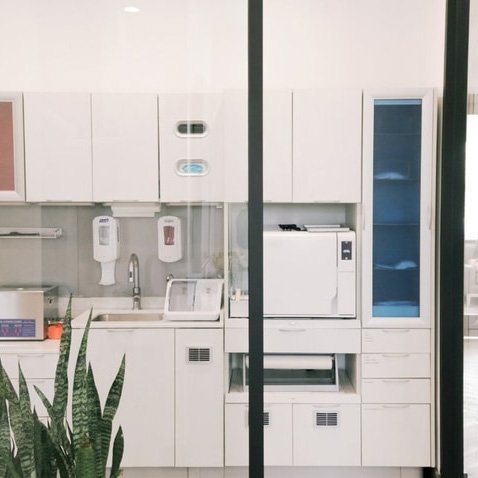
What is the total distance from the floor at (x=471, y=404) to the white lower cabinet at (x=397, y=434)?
249 mm

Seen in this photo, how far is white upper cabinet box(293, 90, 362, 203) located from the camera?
9.43 feet

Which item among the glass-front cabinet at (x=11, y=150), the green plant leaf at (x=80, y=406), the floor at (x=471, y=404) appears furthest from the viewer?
the floor at (x=471, y=404)

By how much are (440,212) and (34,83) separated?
1.71m

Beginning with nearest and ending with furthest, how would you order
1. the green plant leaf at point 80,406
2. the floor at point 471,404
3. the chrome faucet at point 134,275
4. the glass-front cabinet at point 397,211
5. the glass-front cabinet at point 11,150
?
1. the green plant leaf at point 80,406
2. the glass-front cabinet at point 11,150
3. the chrome faucet at point 134,275
4. the floor at point 471,404
5. the glass-front cabinet at point 397,211

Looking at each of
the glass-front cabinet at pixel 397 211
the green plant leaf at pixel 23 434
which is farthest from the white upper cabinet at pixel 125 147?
the glass-front cabinet at pixel 397 211

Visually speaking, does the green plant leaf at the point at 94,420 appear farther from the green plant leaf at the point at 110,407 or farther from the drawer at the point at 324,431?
the drawer at the point at 324,431

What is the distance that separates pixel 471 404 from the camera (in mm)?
2670

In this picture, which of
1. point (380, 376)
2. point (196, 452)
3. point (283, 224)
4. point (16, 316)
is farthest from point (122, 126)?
point (380, 376)

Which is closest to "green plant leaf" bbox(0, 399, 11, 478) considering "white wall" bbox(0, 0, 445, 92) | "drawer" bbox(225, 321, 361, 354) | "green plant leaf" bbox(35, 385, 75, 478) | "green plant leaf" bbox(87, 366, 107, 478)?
"green plant leaf" bbox(35, 385, 75, 478)

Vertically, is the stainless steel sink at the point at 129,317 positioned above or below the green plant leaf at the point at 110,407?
above

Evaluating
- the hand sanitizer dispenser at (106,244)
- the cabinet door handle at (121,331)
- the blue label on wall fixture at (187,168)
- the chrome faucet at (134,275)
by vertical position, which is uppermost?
the blue label on wall fixture at (187,168)

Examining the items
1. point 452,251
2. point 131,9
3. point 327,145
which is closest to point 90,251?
point 131,9

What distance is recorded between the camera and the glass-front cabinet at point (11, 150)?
223 centimetres

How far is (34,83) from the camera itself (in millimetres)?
2242
